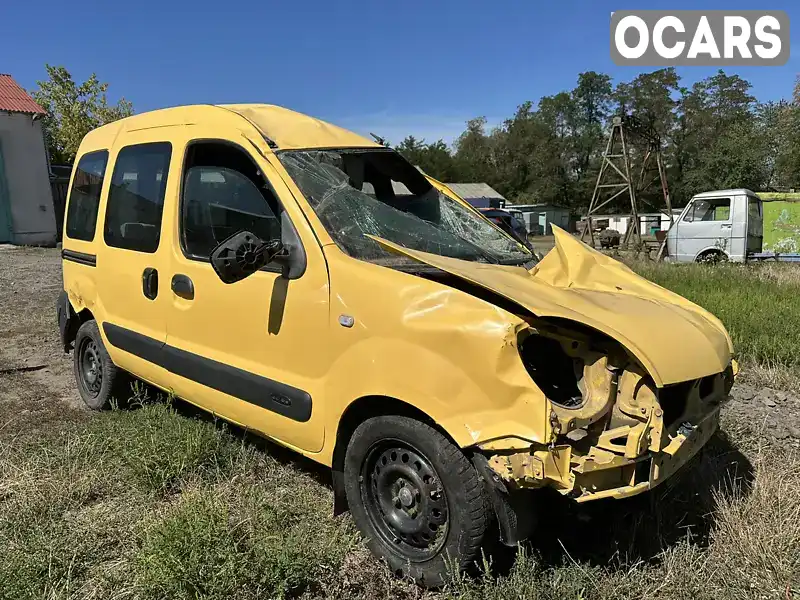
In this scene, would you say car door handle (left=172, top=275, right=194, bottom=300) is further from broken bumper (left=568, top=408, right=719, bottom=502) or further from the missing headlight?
broken bumper (left=568, top=408, right=719, bottom=502)

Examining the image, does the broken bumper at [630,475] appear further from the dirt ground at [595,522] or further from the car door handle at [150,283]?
the car door handle at [150,283]

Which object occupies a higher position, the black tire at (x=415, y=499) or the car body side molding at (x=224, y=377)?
the car body side molding at (x=224, y=377)

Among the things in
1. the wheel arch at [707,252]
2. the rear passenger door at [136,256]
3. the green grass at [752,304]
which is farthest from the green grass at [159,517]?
the wheel arch at [707,252]

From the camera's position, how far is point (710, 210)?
15.2m

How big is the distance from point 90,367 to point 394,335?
357 centimetres

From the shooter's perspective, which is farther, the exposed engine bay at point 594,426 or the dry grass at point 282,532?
the dry grass at point 282,532

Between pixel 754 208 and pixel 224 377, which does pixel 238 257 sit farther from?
pixel 754 208

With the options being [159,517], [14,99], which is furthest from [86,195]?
[14,99]

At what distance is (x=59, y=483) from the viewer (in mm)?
3473

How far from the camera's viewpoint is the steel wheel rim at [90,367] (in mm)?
4906

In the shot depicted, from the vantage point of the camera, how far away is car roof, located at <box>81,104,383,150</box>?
3473 millimetres

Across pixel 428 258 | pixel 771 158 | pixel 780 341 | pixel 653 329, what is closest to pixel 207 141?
pixel 428 258

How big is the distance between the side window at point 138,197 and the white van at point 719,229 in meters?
13.8

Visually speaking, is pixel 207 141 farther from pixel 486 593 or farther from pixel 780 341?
pixel 780 341
